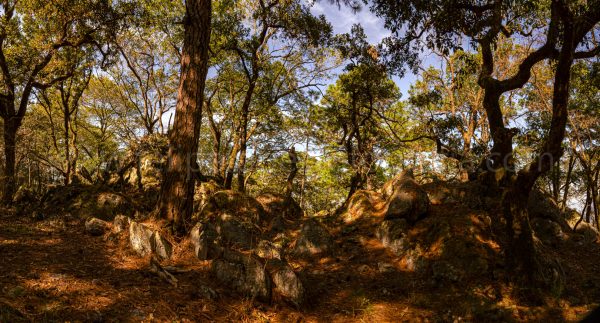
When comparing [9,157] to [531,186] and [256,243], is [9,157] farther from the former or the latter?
[531,186]

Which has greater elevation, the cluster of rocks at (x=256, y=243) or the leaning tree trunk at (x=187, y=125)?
the leaning tree trunk at (x=187, y=125)

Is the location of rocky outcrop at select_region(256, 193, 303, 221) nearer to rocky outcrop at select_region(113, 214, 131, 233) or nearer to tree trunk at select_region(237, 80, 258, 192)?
tree trunk at select_region(237, 80, 258, 192)

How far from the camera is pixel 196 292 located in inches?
206

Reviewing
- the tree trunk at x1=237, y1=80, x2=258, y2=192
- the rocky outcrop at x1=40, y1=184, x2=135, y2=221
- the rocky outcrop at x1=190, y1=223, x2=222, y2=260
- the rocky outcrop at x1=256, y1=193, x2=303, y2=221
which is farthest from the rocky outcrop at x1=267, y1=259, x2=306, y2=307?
the tree trunk at x1=237, y1=80, x2=258, y2=192

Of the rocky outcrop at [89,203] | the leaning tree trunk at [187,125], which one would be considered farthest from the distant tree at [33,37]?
the leaning tree trunk at [187,125]

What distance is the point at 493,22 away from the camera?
820 centimetres

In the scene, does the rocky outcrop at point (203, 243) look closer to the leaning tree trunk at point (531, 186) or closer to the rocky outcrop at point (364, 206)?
the rocky outcrop at point (364, 206)

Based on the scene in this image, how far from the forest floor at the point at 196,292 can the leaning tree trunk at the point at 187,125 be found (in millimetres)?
1251

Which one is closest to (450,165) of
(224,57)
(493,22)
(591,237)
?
(591,237)

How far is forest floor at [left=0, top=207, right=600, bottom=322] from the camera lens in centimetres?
421

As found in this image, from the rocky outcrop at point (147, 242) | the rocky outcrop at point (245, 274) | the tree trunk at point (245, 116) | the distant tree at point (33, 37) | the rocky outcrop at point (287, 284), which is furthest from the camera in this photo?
the tree trunk at point (245, 116)

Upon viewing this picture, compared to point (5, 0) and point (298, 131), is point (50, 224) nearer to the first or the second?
point (5, 0)

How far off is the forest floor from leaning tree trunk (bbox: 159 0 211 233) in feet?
4.10

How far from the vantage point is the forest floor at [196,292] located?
4207 millimetres
